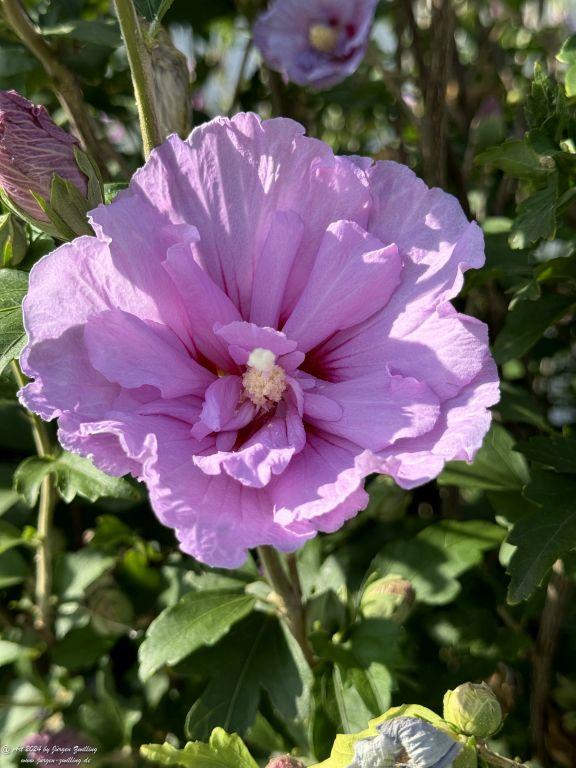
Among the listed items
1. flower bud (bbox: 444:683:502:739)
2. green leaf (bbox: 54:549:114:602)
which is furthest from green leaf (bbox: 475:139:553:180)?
green leaf (bbox: 54:549:114:602)

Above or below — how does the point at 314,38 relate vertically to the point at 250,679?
above

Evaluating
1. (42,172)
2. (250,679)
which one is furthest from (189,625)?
(42,172)

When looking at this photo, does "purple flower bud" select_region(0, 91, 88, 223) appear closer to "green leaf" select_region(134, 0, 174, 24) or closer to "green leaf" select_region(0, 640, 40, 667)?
"green leaf" select_region(134, 0, 174, 24)

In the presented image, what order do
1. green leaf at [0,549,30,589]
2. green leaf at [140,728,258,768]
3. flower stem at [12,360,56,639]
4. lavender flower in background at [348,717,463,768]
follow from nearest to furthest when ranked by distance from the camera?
lavender flower in background at [348,717,463,768] → green leaf at [140,728,258,768] → flower stem at [12,360,56,639] → green leaf at [0,549,30,589]

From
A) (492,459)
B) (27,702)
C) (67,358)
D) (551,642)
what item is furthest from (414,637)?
(67,358)

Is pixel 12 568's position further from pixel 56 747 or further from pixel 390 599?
pixel 390 599

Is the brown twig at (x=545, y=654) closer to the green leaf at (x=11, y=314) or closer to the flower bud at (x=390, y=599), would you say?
the flower bud at (x=390, y=599)

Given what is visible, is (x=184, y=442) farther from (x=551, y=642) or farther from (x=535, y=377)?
(x=535, y=377)
